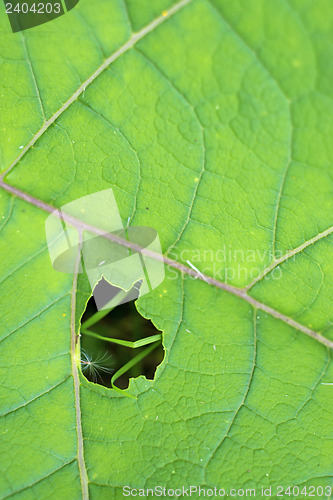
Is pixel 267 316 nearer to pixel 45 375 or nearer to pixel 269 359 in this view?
pixel 269 359

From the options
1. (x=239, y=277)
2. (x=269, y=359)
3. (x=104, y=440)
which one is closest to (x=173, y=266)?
(x=239, y=277)

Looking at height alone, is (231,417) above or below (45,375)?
below

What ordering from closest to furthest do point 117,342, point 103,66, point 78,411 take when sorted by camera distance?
point 103,66
point 78,411
point 117,342

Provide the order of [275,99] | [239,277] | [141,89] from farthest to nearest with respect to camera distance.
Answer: [239,277] → [141,89] → [275,99]

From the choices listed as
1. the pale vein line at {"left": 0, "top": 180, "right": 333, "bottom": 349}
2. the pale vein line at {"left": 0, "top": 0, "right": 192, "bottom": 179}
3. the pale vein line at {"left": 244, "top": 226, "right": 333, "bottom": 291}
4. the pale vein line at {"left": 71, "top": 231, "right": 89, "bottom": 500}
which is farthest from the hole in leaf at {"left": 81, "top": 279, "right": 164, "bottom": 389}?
the pale vein line at {"left": 0, "top": 0, "right": 192, "bottom": 179}

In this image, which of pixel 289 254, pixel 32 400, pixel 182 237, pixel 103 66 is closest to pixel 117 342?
pixel 32 400

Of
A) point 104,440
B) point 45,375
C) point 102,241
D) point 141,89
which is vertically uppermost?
point 141,89

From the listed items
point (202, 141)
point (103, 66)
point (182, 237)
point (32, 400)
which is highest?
point (103, 66)

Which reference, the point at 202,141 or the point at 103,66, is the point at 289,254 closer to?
the point at 202,141
